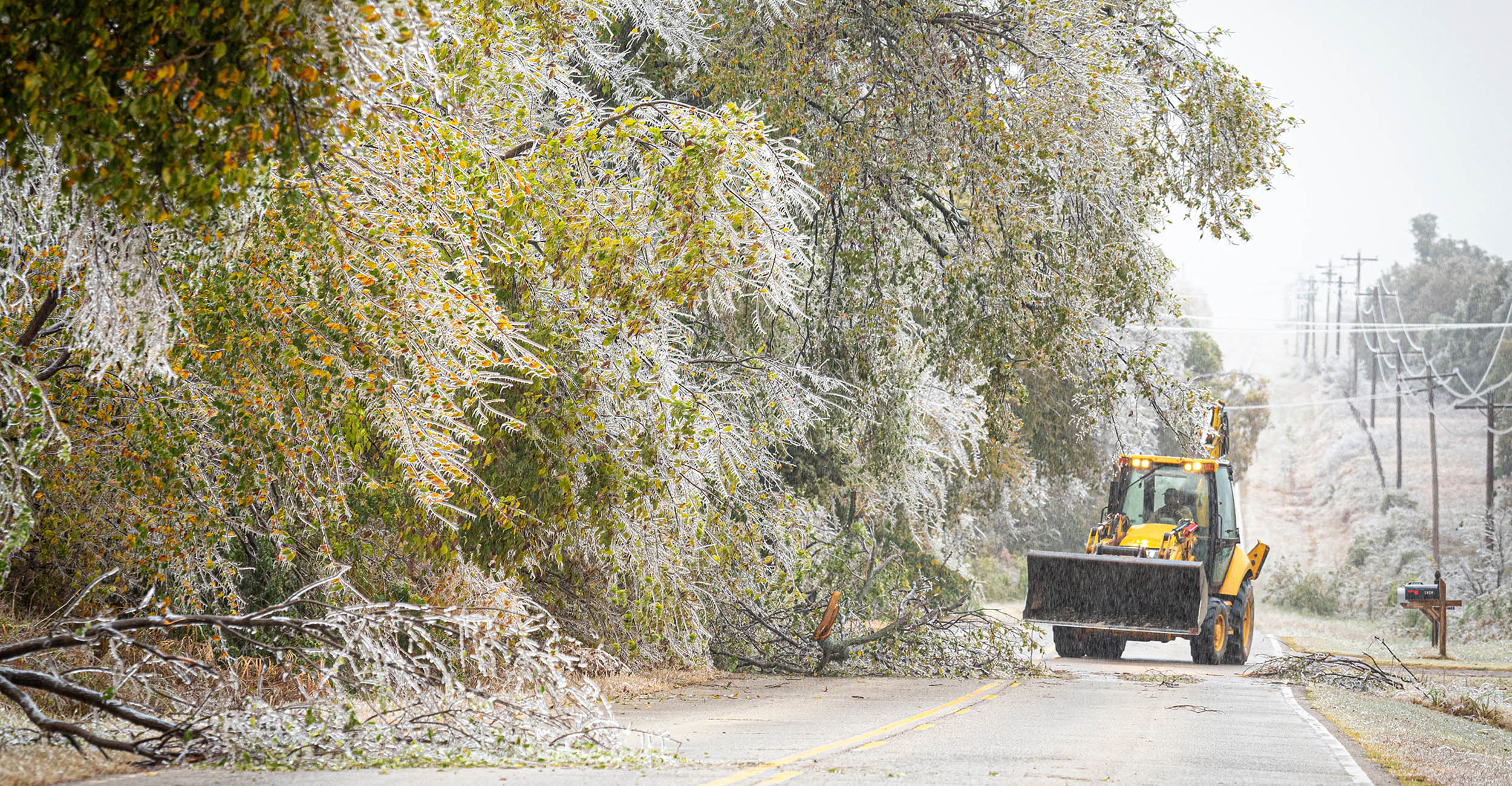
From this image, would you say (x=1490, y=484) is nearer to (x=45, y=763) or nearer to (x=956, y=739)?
(x=956, y=739)

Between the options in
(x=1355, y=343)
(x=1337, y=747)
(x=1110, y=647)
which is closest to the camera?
(x=1337, y=747)

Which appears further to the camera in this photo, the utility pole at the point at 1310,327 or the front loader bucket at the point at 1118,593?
the utility pole at the point at 1310,327

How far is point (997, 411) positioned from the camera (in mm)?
17172

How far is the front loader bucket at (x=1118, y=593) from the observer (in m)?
20.3

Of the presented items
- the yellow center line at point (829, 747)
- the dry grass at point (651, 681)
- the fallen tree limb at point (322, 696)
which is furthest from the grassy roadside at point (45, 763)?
the dry grass at point (651, 681)

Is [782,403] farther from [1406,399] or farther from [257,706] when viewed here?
[1406,399]

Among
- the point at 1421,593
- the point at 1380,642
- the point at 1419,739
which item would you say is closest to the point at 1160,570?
the point at 1419,739

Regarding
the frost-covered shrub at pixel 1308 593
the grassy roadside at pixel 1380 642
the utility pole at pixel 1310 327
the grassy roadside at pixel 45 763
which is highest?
the utility pole at pixel 1310 327

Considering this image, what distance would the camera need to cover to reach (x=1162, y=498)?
2384 centimetres

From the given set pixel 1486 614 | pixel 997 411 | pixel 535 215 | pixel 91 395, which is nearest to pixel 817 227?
pixel 997 411

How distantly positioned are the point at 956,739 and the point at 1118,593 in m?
10.1

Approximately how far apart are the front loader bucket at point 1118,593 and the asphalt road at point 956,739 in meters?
2.12

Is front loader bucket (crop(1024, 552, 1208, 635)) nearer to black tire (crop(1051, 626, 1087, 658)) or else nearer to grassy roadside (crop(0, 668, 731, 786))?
black tire (crop(1051, 626, 1087, 658))

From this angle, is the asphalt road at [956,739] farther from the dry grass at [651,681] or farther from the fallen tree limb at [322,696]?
the fallen tree limb at [322,696]
